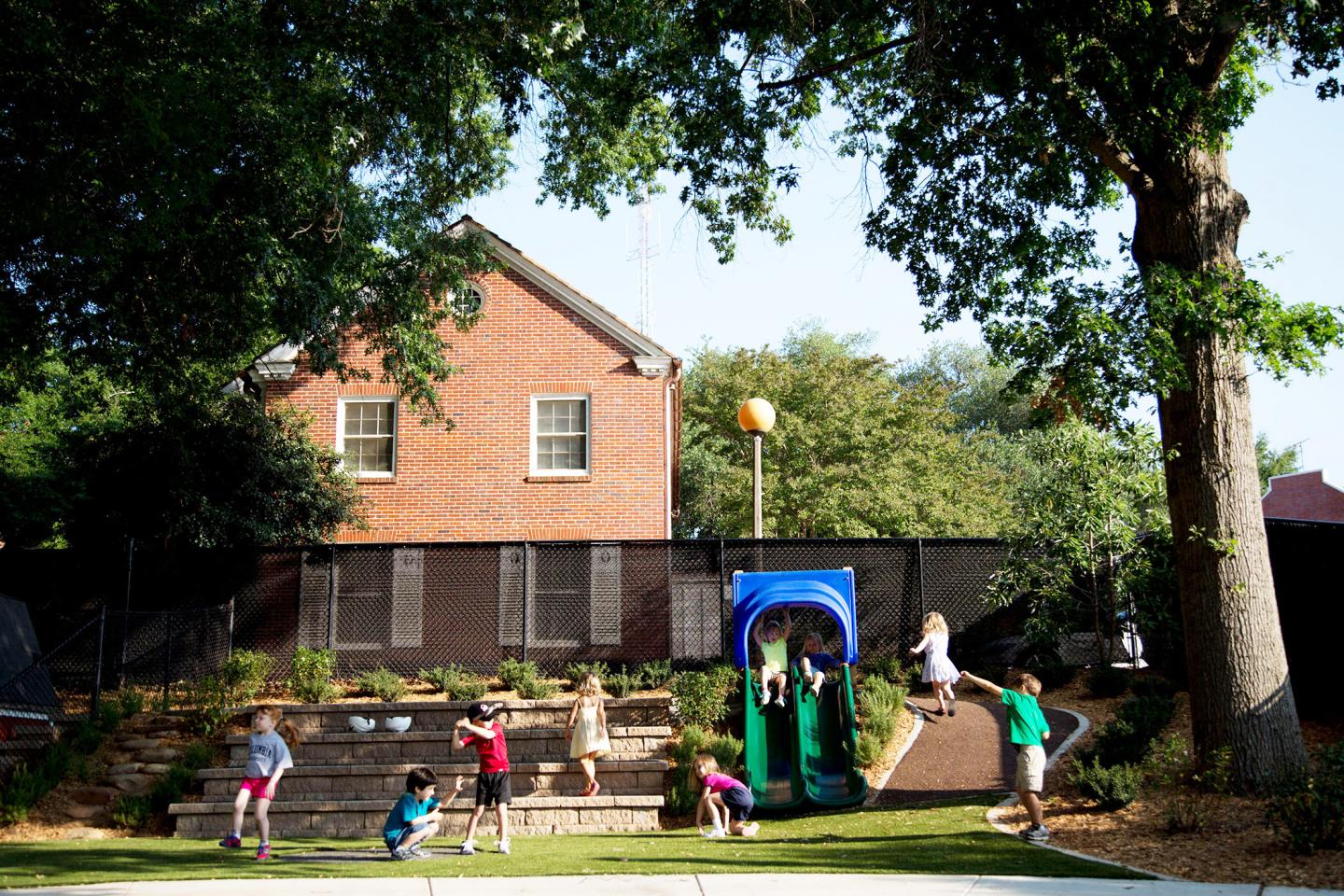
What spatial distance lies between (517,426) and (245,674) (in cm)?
710

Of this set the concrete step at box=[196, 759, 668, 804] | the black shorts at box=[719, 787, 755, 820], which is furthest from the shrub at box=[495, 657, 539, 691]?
the black shorts at box=[719, 787, 755, 820]

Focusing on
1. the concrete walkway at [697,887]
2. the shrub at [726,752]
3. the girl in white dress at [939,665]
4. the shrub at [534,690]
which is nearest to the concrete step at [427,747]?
the shrub at [726,752]

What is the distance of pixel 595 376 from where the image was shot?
21.9m

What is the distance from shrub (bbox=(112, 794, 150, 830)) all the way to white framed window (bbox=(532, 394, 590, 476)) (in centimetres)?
970

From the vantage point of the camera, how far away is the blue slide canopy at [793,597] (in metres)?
Result: 14.6

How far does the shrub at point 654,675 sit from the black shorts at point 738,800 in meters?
4.26

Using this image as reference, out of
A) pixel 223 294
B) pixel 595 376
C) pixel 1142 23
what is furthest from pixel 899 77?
pixel 595 376

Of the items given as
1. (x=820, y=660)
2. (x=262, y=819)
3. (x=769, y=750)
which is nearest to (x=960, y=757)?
(x=820, y=660)

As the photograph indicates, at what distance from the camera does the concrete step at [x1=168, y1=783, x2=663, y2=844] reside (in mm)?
12789

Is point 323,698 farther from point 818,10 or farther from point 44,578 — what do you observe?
point 818,10

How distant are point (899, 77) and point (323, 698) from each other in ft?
37.5

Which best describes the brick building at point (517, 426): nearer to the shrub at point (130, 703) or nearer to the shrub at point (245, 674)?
the shrub at point (245, 674)

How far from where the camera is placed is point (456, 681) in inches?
637

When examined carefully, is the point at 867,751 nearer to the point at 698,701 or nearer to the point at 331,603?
the point at 698,701
